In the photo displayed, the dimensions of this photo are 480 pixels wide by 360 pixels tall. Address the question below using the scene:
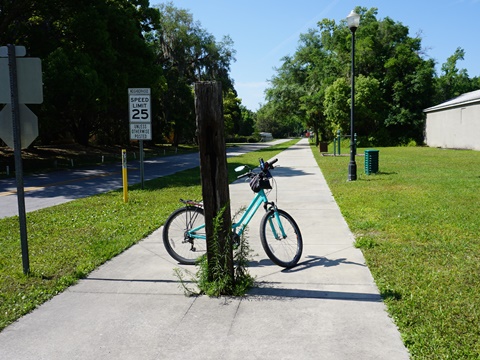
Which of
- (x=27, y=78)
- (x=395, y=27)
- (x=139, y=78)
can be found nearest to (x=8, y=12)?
(x=139, y=78)

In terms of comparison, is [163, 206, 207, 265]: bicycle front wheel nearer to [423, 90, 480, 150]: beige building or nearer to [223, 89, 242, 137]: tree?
[423, 90, 480, 150]: beige building

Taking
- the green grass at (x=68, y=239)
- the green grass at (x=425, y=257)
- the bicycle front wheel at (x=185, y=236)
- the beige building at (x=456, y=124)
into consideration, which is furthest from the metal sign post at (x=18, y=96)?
the beige building at (x=456, y=124)

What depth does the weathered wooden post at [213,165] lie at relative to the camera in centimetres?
438

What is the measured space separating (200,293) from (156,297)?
17.7 inches

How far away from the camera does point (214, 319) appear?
4.00 m

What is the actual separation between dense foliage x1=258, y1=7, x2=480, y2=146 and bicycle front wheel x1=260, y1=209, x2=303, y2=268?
38726mm

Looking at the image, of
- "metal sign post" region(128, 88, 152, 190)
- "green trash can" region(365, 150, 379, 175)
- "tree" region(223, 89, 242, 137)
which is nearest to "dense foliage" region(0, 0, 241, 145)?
"metal sign post" region(128, 88, 152, 190)

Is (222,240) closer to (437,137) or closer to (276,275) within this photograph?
(276,275)

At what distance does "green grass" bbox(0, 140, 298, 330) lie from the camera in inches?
189

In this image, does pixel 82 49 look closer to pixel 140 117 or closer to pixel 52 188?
pixel 52 188

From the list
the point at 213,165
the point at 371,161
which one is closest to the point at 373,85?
the point at 371,161

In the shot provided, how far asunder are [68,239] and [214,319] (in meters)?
4.08

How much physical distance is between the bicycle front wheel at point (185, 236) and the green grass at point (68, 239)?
956mm

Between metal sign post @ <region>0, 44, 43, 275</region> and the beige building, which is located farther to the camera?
the beige building
